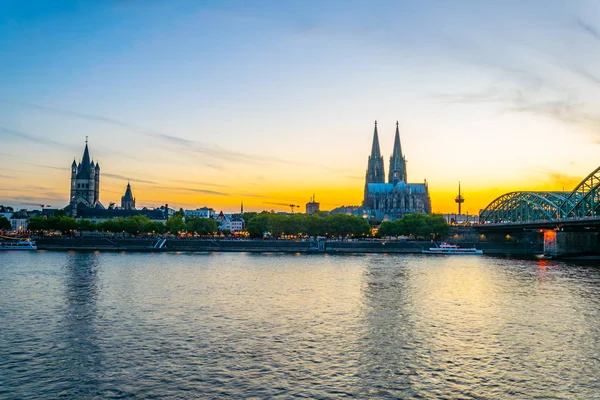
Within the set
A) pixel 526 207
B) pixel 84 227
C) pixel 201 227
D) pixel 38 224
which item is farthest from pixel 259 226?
pixel 526 207

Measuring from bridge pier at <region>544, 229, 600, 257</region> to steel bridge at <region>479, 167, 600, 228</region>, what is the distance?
3102 mm

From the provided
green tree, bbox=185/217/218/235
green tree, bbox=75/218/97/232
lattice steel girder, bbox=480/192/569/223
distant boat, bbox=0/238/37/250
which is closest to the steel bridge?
lattice steel girder, bbox=480/192/569/223

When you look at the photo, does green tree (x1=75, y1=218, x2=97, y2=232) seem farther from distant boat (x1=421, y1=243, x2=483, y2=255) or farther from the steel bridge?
the steel bridge

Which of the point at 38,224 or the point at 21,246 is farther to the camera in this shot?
the point at 38,224

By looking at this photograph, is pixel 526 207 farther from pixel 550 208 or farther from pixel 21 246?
pixel 21 246

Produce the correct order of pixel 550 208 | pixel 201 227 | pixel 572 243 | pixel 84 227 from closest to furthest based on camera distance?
pixel 572 243, pixel 550 208, pixel 84 227, pixel 201 227

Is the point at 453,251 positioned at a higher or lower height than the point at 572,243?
lower

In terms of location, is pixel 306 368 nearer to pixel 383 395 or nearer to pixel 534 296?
pixel 383 395

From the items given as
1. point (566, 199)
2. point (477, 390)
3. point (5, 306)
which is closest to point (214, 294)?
point (5, 306)

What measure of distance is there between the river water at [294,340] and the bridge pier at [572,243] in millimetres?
52570

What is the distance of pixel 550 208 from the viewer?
12631cm

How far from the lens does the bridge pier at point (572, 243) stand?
9881cm

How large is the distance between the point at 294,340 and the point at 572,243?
289 feet

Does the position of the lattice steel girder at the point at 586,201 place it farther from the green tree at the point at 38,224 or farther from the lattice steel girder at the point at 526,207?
the green tree at the point at 38,224
